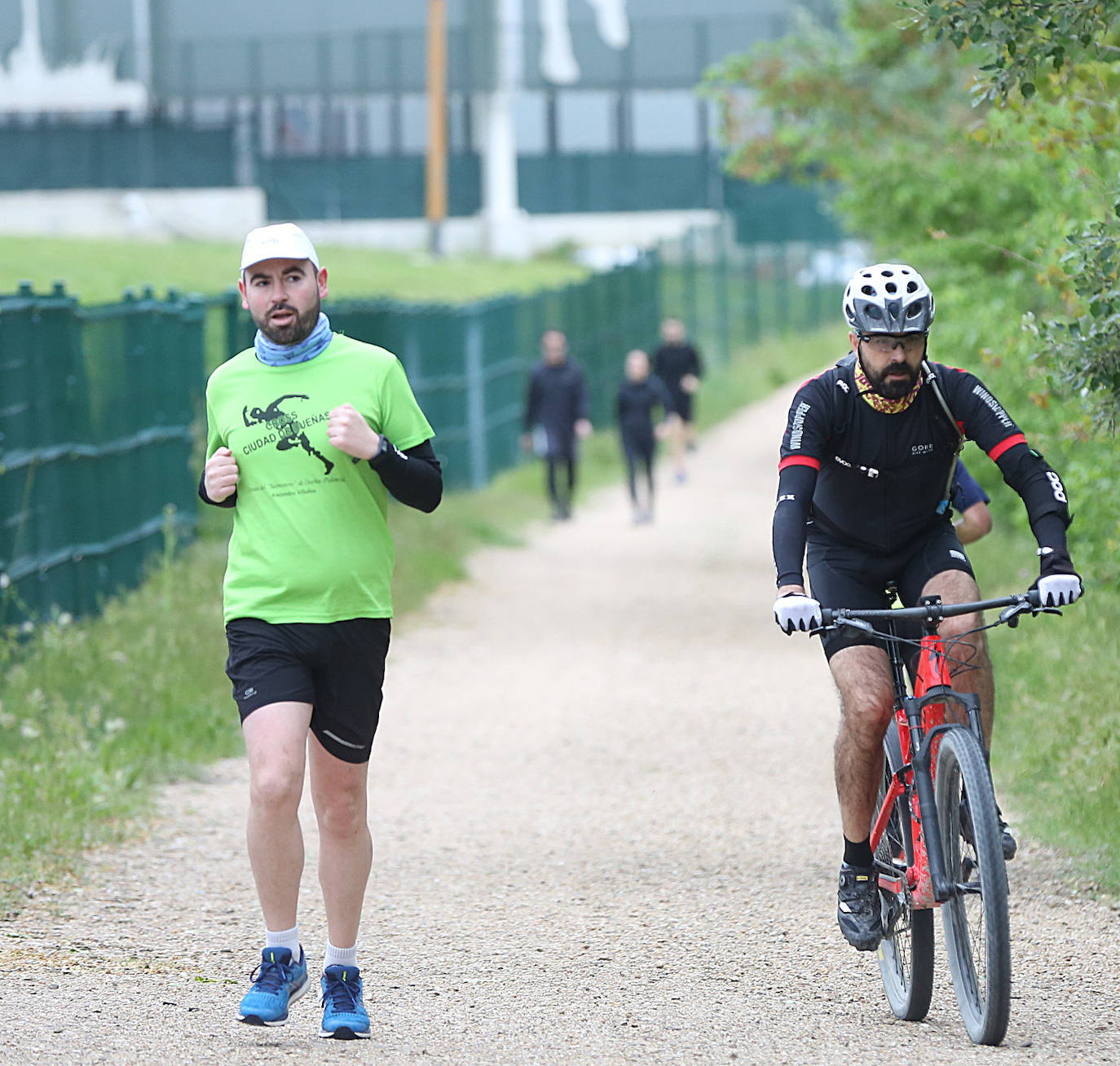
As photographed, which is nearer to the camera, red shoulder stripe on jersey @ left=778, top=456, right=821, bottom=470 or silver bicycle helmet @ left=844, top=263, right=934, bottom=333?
silver bicycle helmet @ left=844, top=263, right=934, bottom=333

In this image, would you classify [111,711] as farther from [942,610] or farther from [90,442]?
[942,610]

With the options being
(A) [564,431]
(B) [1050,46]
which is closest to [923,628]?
(B) [1050,46]

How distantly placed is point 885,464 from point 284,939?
2.04 meters

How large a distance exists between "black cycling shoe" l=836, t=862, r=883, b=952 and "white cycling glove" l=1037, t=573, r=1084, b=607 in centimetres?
101

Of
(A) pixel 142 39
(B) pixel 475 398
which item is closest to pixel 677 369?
(B) pixel 475 398

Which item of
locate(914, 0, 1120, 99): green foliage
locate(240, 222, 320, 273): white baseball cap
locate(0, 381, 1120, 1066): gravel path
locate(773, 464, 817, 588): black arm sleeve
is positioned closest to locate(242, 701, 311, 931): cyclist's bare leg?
locate(0, 381, 1120, 1066): gravel path

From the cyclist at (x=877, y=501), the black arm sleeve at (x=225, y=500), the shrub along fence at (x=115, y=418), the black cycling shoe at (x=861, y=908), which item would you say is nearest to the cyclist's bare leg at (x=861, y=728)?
the cyclist at (x=877, y=501)

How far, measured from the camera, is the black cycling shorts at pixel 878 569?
230 inches

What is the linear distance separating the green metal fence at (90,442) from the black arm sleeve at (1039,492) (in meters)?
5.68

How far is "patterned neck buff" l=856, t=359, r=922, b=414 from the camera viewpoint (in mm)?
5711

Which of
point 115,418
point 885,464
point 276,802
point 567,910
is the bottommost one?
point 567,910

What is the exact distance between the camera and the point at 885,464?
18.9ft

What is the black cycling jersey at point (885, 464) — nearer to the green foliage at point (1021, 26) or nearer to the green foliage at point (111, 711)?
the green foliage at point (1021, 26)

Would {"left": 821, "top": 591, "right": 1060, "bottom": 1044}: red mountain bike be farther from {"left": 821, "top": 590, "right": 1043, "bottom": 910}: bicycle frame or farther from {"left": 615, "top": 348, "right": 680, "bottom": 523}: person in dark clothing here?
{"left": 615, "top": 348, "right": 680, "bottom": 523}: person in dark clothing
